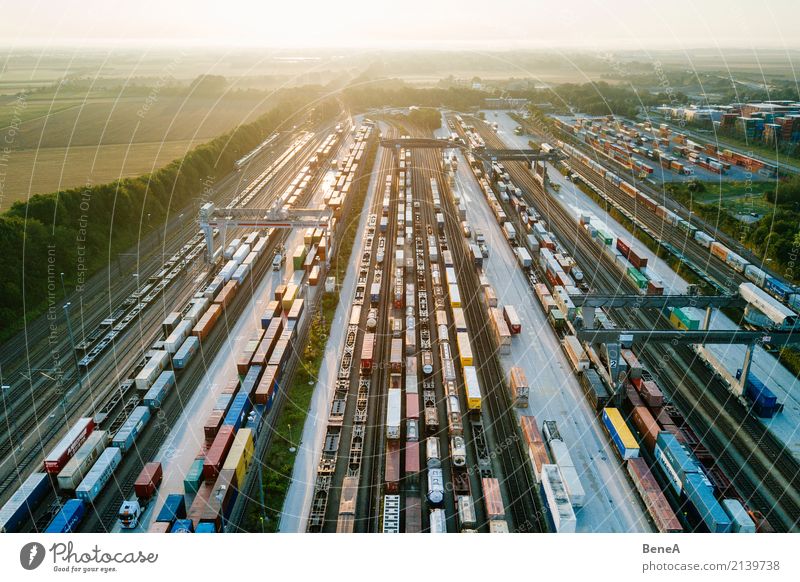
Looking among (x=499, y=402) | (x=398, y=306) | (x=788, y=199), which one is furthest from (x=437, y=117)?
(x=499, y=402)

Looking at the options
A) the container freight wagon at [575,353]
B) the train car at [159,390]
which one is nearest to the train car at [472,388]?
the container freight wagon at [575,353]

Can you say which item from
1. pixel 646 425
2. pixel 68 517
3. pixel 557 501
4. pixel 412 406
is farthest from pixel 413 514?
pixel 68 517

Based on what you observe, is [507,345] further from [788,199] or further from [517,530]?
[788,199]

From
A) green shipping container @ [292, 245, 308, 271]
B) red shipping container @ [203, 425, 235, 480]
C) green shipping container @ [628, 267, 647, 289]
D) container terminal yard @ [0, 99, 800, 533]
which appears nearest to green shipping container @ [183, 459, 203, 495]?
container terminal yard @ [0, 99, 800, 533]

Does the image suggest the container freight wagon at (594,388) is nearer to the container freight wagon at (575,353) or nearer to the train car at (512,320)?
the container freight wagon at (575,353)

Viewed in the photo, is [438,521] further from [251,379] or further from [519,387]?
[251,379]

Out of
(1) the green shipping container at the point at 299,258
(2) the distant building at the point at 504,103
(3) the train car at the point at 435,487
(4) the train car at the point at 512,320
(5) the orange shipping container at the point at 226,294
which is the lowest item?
(3) the train car at the point at 435,487

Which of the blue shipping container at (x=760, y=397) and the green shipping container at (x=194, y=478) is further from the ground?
the blue shipping container at (x=760, y=397)
